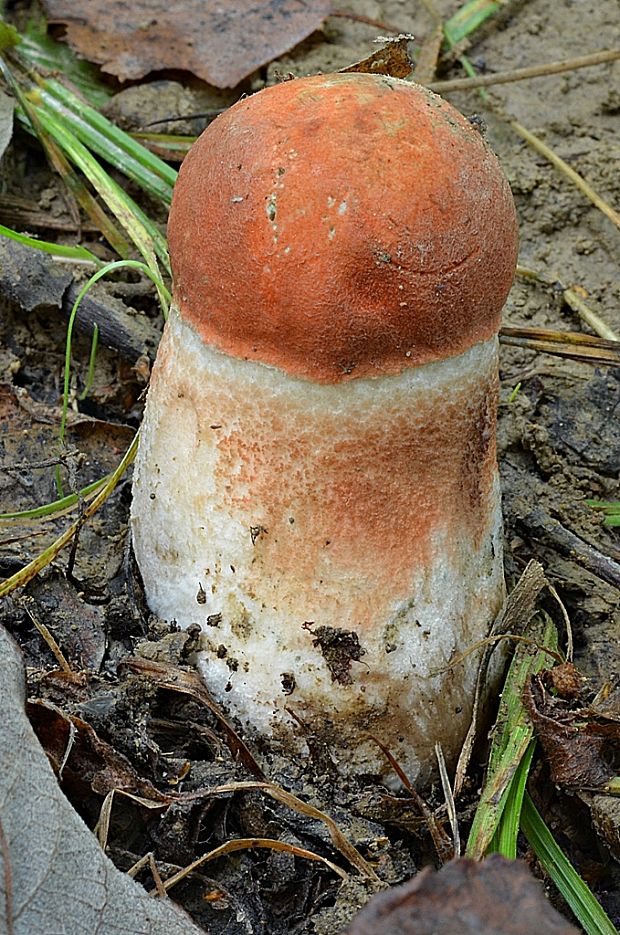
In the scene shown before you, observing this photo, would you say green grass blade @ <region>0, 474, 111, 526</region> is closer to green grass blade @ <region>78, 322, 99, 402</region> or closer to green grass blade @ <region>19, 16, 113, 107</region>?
green grass blade @ <region>78, 322, 99, 402</region>

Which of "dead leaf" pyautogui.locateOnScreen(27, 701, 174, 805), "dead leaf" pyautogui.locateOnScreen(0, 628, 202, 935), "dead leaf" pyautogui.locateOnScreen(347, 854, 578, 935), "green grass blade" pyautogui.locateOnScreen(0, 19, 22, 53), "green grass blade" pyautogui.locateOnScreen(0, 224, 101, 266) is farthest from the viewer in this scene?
"green grass blade" pyautogui.locateOnScreen(0, 19, 22, 53)

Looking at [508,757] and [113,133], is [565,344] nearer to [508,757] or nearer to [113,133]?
[508,757]

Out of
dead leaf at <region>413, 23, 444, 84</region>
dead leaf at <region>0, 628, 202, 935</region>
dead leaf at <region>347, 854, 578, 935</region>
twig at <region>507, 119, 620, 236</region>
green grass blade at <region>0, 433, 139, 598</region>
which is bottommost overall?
green grass blade at <region>0, 433, 139, 598</region>

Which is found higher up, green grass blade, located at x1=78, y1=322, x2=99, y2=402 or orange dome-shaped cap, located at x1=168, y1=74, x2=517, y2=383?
orange dome-shaped cap, located at x1=168, y1=74, x2=517, y2=383

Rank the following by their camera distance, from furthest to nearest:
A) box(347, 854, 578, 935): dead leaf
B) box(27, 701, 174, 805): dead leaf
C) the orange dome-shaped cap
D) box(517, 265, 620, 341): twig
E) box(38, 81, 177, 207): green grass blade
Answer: box(38, 81, 177, 207): green grass blade → box(517, 265, 620, 341): twig → box(27, 701, 174, 805): dead leaf → the orange dome-shaped cap → box(347, 854, 578, 935): dead leaf

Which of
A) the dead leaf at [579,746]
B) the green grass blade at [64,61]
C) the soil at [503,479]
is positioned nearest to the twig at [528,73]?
the soil at [503,479]

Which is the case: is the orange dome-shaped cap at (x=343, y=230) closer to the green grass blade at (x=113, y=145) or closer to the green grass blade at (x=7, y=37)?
the green grass blade at (x=113, y=145)

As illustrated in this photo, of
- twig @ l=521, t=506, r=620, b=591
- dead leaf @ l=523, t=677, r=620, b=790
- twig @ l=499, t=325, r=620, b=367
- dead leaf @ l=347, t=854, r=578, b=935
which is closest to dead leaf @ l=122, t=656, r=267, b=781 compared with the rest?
dead leaf @ l=523, t=677, r=620, b=790
